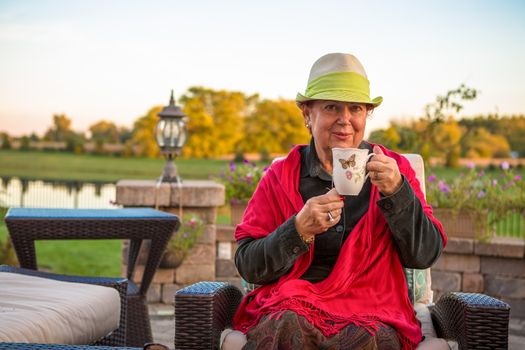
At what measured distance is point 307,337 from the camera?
7.14ft

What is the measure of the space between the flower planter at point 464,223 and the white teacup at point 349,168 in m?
3.78

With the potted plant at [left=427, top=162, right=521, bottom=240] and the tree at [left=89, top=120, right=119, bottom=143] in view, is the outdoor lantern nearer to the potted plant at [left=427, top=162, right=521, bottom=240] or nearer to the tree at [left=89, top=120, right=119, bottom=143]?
the potted plant at [left=427, top=162, right=521, bottom=240]

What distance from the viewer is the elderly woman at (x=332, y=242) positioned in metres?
2.20

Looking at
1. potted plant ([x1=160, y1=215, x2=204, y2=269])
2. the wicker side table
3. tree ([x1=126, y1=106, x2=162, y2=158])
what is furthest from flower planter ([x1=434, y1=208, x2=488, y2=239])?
tree ([x1=126, y1=106, x2=162, y2=158])

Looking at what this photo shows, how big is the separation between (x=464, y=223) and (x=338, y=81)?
361 centimetres

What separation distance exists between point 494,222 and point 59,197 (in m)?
9.41

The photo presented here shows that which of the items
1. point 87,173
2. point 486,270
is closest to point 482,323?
point 486,270

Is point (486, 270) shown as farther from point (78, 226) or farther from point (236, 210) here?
point (78, 226)

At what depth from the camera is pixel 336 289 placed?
237 cm

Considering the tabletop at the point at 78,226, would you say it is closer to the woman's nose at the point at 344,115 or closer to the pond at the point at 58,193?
the woman's nose at the point at 344,115

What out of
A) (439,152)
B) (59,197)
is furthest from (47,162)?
(439,152)

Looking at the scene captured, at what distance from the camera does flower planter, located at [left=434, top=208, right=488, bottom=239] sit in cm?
569

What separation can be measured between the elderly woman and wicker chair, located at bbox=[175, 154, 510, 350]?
11 cm

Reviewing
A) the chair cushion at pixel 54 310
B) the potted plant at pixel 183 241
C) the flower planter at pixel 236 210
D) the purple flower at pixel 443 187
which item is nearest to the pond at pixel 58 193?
the flower planter at pixel 236 210
